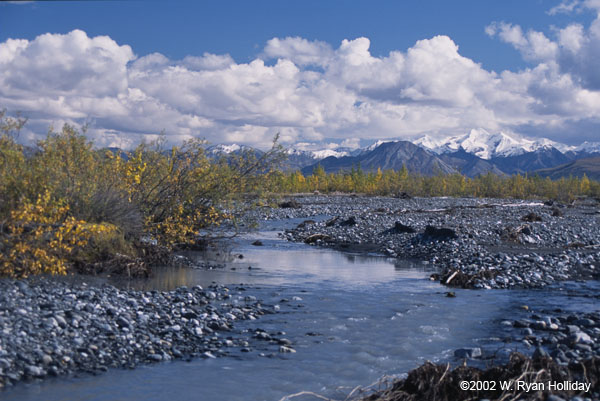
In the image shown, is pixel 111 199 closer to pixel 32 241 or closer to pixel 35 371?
pixel 32 241

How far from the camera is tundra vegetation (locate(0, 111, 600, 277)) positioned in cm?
1292

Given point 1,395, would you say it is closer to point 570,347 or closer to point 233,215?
point 570,347

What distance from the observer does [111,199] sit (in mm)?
17812

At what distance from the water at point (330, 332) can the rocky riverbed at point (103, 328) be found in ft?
1.25

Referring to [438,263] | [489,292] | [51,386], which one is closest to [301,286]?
[489,292]

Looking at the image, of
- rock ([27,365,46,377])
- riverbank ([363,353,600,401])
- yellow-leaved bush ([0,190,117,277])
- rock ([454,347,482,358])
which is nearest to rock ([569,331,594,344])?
rock ([454,347,482,358])

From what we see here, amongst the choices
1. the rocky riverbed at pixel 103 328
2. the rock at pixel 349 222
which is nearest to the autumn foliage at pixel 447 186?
the rock at pixel 349 222

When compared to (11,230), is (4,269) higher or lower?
lower

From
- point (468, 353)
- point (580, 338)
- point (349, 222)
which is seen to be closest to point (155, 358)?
point (468, 353)

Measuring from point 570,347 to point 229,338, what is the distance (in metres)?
6.91

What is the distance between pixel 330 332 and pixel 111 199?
33.0 feet

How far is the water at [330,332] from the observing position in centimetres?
840

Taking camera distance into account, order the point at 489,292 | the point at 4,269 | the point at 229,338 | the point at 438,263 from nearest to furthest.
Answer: the point at 229,338 < the point at 4,269 < the point at 489,292 < the point at 438,263

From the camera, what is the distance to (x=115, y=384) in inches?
331
